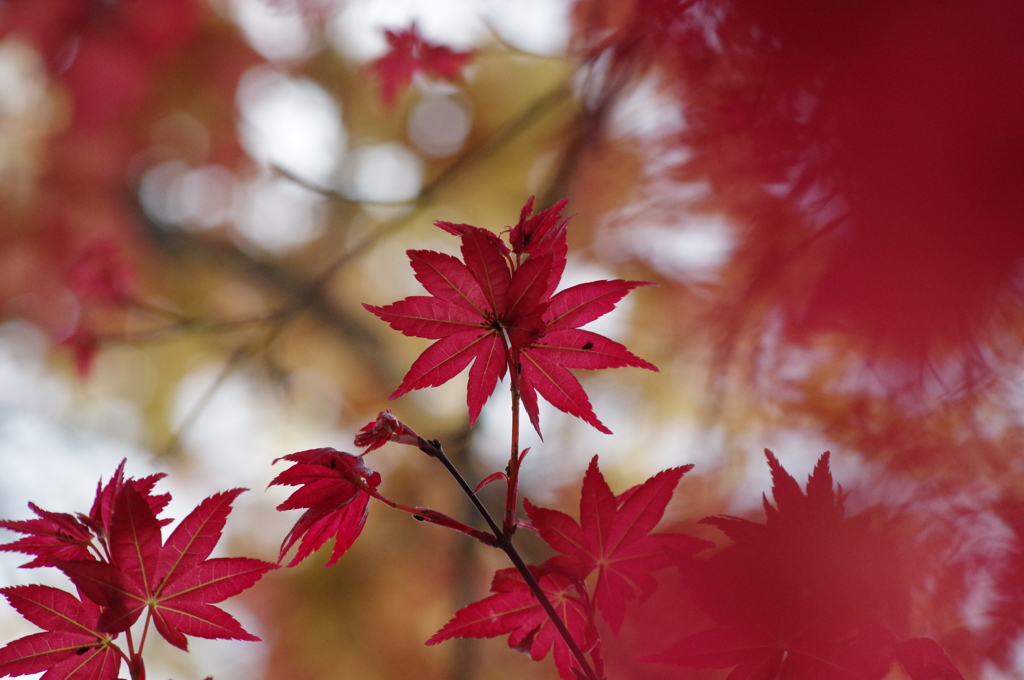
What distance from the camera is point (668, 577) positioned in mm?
845

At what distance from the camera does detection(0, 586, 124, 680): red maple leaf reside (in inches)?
13.8

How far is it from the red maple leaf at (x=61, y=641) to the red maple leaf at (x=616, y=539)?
28 cm

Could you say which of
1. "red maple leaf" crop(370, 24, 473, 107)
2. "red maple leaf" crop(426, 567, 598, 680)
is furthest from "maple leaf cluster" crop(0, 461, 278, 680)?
"red maple leaf" crop(370, 24, 473, 107)

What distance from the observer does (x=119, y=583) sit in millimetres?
342

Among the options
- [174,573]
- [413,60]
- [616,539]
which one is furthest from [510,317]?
[413,60]

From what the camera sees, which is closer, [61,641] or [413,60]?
[61,641]

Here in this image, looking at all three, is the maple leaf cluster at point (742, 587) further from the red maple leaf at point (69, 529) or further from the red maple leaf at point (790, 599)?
the red maple leaf at point (69, 529)

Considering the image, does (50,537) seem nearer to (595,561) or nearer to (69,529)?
(69,529)

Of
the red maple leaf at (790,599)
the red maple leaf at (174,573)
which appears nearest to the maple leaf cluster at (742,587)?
the red maple leaf at (790,599)

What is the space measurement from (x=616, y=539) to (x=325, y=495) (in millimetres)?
174

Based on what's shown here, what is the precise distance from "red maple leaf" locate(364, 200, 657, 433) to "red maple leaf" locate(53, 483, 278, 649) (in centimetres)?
14

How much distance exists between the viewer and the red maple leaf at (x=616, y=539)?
0.36 m

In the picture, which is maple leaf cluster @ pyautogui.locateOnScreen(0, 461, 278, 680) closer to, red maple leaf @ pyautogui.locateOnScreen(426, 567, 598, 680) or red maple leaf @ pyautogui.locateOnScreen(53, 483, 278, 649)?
red maple leaf @ pyautogui.locateOnScreen(53, 483, 278, 649)

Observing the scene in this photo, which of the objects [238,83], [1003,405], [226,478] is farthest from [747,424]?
[238,83]
